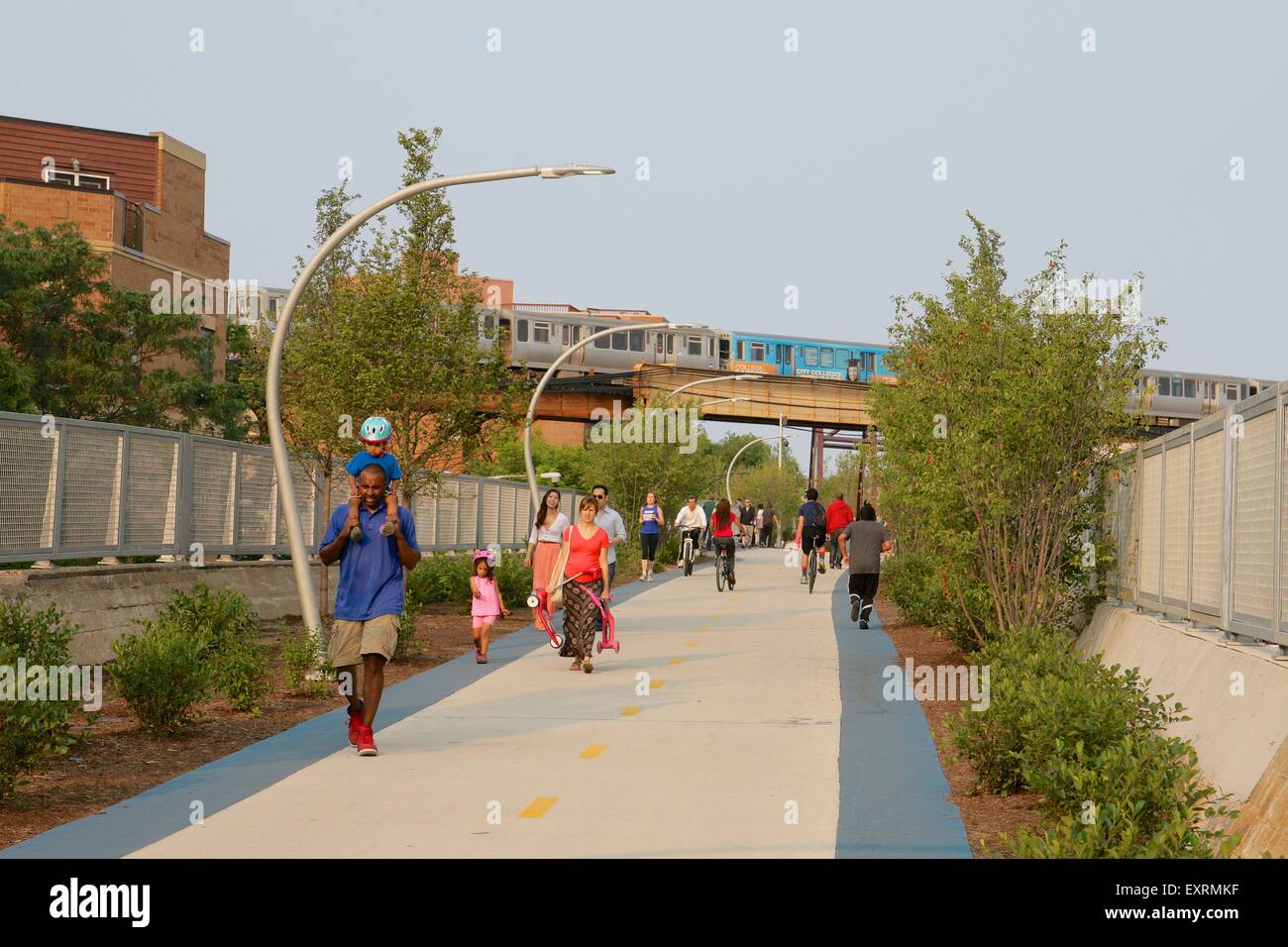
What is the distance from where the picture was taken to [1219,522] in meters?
10.2

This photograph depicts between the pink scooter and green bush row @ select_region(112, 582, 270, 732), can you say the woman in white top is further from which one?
green bush row @ select_region(112, 582, 270, 732)

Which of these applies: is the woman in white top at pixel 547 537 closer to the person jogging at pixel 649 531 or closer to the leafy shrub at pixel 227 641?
the leafy shrub at pixel 227 641

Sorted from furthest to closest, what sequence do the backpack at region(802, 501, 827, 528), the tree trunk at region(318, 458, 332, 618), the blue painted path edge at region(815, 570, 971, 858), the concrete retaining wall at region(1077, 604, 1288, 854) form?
the backpack at region(802, 501, 827, 528) < the tree trunk at region(318, 458, 332, 618) < the blue painted path edge at region(815, 570, 971, 858) < the concrete retaining wall at region(1077, 604, 1288, 854)

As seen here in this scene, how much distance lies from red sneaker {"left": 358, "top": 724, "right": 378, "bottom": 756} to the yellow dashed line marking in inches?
76.2

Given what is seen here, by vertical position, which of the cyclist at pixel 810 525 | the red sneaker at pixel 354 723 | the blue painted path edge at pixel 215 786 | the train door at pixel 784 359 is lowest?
the blue painted path edge at pixel 215 786

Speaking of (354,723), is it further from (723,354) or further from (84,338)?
(723,354)

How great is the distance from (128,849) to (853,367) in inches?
2354

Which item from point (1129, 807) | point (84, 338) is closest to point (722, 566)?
point (84, 338)

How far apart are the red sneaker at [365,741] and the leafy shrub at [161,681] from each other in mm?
1507

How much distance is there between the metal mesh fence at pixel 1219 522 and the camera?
27.8 feet

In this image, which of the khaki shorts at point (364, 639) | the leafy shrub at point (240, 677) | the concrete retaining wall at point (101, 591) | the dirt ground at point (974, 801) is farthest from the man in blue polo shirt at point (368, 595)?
the dirt ground at point (974, 801)

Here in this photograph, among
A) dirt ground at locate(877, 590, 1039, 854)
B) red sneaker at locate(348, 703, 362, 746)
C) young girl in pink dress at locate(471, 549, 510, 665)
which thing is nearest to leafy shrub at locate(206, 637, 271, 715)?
red sneaker at locate(348, 703, 362, 746)

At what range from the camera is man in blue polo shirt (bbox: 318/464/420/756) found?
10523mm
